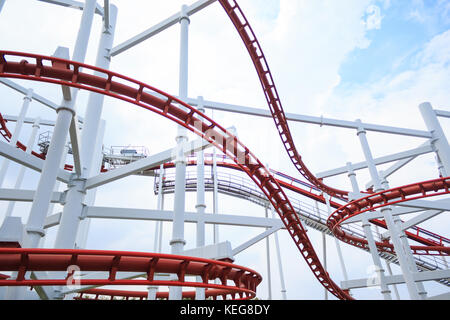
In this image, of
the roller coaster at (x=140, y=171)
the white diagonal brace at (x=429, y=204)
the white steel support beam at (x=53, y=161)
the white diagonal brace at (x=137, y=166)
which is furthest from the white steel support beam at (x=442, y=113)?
the white steel support beam at (x=53, y=161)

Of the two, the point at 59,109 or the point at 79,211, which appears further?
the point at 79,211

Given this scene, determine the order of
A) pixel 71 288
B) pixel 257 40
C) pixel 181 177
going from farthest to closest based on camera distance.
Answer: pixel 257 40
pixel 181 177
pixel 71 288

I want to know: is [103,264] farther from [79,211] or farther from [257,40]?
[257,40]

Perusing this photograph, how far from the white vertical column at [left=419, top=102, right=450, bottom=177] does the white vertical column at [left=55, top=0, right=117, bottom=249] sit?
8165 mm

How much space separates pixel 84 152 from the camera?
5.23m

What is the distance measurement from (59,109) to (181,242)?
7.81ft

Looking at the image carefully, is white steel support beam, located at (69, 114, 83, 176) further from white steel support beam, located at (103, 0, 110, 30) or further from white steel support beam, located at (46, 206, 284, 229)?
white steel support beam, located at (103, 0, 110, 30)

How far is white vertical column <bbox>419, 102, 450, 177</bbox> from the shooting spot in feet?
27.3

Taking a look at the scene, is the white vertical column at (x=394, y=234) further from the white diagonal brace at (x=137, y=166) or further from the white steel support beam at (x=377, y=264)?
the white diagonal brace at (x=137, y=166)

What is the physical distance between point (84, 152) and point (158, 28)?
3092 millimetres

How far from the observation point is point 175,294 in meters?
4.36

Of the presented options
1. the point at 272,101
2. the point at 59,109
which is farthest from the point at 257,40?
the point at 59,109

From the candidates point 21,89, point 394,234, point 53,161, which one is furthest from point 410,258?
point 21,89
